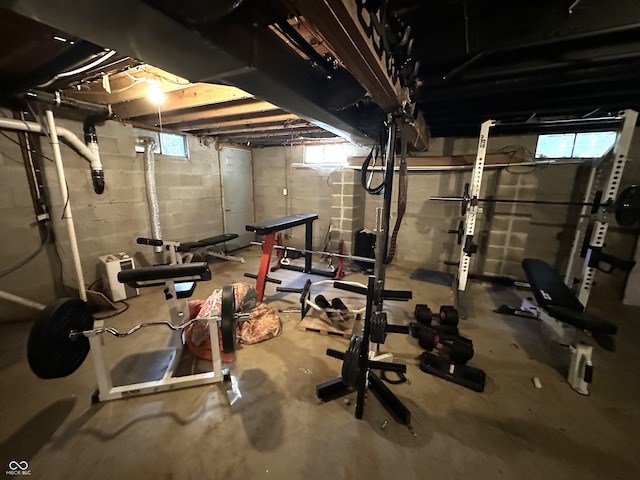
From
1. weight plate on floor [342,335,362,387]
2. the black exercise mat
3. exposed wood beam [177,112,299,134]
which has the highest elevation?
exposed wood beam [177,112,299,134]

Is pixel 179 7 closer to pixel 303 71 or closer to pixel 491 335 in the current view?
pixel 303 71

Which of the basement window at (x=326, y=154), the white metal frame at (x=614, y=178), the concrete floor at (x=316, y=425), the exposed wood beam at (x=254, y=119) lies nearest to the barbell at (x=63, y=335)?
the concrete floor at (x=316, y=425)

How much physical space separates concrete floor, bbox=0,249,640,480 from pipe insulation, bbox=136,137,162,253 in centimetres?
178

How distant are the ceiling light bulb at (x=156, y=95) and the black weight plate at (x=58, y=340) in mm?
1855

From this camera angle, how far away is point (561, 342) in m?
2.22

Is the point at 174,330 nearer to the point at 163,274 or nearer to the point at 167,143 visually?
the point at 163,274

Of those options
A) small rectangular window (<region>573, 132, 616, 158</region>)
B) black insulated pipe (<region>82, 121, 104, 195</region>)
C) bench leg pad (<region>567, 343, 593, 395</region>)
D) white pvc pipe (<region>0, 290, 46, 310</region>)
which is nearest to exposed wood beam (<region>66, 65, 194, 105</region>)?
black insulated pipe (<region>82, 121, 104, 195</region>)

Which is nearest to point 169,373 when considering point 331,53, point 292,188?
point 331,53

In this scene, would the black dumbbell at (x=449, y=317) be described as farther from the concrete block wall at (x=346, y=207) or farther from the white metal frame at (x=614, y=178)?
the concrete block wall at (x=346, y=207)

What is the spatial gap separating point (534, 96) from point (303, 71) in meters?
2.31

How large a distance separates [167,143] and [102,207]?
55.1 inches

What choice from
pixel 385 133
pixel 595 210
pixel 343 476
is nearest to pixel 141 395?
pixel 343 476

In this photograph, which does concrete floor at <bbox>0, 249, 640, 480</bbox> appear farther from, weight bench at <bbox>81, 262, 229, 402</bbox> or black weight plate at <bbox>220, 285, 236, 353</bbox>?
black weight plate at <bbox>220, 285, 236, 353</bbox>

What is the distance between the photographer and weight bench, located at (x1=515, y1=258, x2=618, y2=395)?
5.73ft
